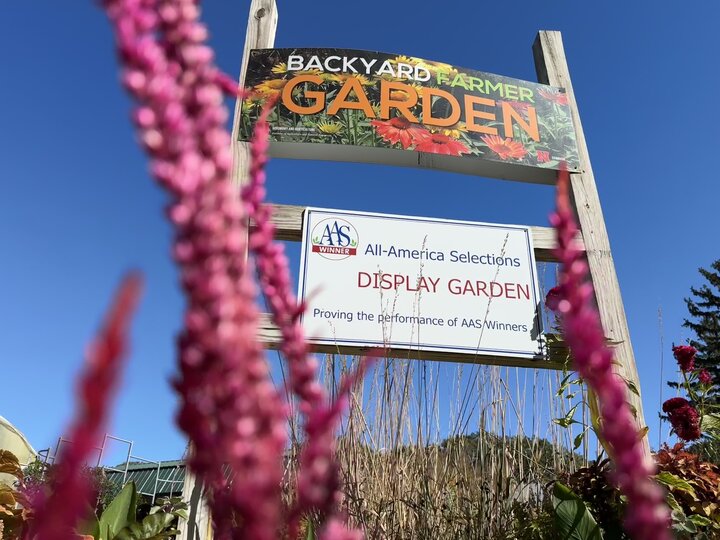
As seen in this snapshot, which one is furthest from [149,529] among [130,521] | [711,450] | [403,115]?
[711,450]

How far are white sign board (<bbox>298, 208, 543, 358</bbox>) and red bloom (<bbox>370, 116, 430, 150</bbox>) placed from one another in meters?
0.55

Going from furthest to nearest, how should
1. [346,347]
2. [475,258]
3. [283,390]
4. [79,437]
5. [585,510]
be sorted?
1. [475,258]
2. [346,347]
3. [283,390]
4. [585,510]
5. [79,437]

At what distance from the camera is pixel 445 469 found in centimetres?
274

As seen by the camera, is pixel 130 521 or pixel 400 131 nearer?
Result: pixel 130 521

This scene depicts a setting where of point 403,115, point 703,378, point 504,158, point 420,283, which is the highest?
point 403,115

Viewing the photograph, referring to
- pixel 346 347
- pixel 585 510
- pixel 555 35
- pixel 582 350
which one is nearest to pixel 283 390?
pixel 346 347

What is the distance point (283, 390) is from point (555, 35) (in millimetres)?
3395

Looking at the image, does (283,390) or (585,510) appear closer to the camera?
(585,510)

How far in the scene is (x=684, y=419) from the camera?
8.59 ft

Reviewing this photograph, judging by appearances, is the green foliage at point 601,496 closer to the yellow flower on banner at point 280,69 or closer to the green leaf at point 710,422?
the green leaf at point 710,422

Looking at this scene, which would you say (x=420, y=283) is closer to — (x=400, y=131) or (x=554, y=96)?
(x=400, y=131)

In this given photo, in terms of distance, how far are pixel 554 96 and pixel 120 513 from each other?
3643mm

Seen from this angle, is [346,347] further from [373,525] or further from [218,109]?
[218,109]

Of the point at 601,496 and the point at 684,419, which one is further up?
the point at 684,419
